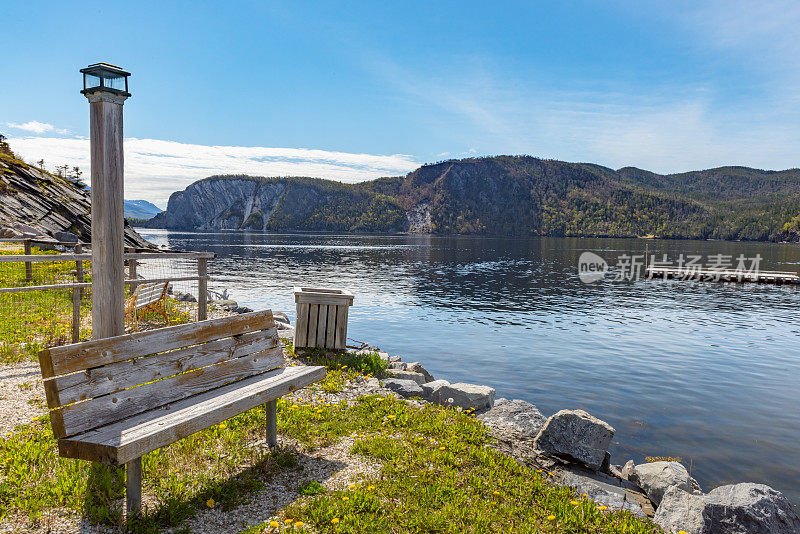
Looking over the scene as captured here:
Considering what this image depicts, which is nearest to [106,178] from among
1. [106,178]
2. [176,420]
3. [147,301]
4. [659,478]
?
[106,178]

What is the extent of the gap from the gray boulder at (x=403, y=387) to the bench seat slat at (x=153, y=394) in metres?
3.31

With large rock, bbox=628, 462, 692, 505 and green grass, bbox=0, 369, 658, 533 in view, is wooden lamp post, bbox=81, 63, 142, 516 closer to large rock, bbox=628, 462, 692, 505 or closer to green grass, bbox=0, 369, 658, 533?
green grass, bbox=0, 369, 658, 533

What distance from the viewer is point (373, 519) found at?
482cm

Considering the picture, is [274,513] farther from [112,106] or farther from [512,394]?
[512,394]

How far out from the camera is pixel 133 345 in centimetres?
479

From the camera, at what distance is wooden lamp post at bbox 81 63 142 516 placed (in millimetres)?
4973

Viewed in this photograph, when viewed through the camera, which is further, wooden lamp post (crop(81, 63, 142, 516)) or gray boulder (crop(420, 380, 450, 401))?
gray boulder (crop(420, 380, 450, 401))

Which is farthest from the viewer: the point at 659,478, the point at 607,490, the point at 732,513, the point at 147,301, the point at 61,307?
the point at 61,307

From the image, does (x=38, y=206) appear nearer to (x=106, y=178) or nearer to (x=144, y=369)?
(x=106, y=178)

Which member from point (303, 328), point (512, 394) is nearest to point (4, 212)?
point (303, 328)

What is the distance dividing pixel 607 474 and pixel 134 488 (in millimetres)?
6686

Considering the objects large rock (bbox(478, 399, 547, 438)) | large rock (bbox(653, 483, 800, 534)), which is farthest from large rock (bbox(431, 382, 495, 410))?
Result: large rock (bbox(653, 483, 800, 534))

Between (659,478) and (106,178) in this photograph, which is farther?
(659,478)

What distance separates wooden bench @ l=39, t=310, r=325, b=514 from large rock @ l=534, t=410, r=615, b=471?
3696 millimetres
